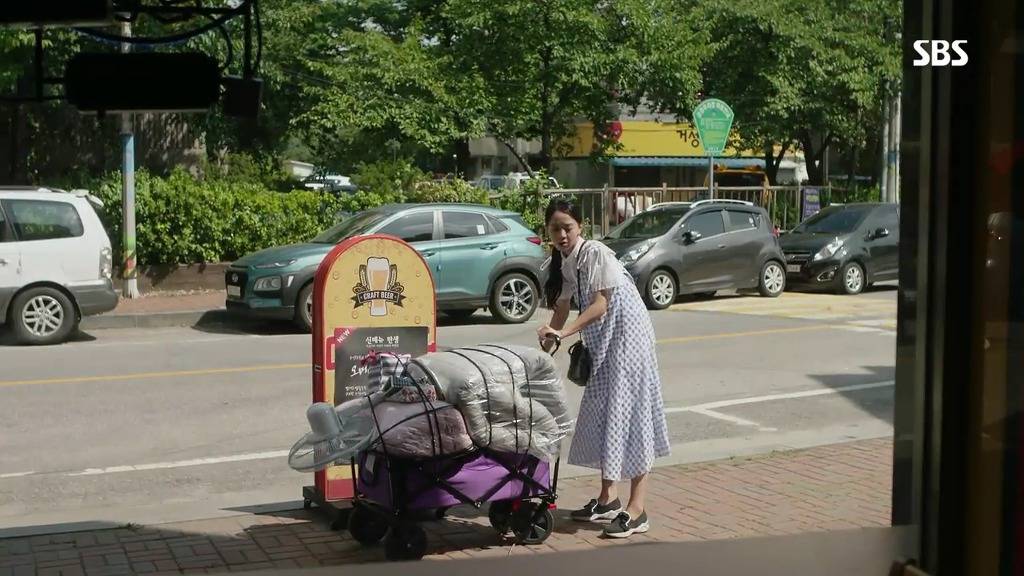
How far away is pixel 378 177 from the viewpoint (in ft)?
68.9

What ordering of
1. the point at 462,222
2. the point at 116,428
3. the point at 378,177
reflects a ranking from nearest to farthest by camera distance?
1. the point at 116,428
2. the point at 462,222
3. the point at 378,177

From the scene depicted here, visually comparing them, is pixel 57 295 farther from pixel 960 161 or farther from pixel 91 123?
pixel 960 161

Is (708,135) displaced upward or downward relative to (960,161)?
upward

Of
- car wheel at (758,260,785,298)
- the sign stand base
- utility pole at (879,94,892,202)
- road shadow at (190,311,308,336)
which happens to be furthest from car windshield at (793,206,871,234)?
the sign stand base

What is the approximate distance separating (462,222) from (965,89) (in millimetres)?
13441

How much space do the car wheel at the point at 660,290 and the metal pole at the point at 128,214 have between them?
738cm

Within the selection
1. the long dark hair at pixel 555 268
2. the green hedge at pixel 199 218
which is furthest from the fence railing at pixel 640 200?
the long dark hair at pixel 555 268

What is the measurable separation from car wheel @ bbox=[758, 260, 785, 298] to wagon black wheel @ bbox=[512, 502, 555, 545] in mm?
14083

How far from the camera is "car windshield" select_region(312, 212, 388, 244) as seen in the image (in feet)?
52.3

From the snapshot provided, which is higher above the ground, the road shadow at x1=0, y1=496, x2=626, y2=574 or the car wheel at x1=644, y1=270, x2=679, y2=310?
the car wheel at x1=644, y1=270, x2=679, y2=310

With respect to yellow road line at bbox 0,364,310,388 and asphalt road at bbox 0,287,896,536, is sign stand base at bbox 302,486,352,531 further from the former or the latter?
yellow road line at bbox 0,364,310,388

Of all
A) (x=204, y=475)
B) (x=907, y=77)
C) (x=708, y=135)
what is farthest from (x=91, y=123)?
(x=907, y=77)

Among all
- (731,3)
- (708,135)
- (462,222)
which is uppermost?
(731,3)

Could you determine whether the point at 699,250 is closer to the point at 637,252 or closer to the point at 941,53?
the point at 637,252
